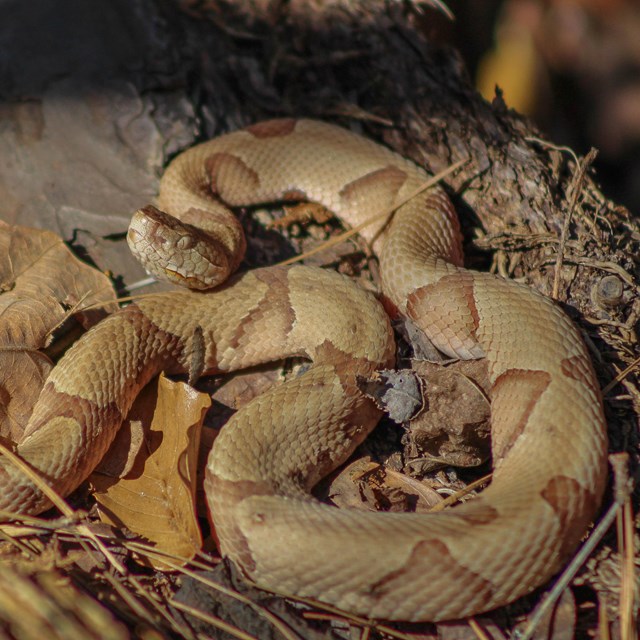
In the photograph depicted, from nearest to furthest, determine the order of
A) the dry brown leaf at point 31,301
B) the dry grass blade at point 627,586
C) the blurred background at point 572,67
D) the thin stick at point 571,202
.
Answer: the dry grass blade at point 627,586, the dry brown leaf at point 31,301, the thin stick at point 571,202, the blurred background at point 572,67

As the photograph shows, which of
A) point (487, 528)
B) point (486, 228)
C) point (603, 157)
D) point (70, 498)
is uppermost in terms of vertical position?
point (603, 157)

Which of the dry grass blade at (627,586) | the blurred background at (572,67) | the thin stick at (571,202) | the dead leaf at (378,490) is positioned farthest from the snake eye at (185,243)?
the blurred background at (572,67)

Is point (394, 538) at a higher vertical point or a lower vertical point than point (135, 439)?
higher

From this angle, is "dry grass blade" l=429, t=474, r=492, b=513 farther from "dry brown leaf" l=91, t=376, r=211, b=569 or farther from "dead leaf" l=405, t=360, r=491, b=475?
"dry brown leaf" l=91, t=376, r=211, b=569

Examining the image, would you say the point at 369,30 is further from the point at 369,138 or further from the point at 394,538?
the point at 394,538

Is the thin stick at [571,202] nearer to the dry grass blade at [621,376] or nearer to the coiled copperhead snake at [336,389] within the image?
the coiled copperhead snake at [336,389]

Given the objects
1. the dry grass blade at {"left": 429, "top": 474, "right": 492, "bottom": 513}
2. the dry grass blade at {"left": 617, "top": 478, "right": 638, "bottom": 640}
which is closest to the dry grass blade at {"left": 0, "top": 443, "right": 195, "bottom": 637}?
the dry grass blade at {"left": 429, "top": 474, "right": 492, "bottom": 513}

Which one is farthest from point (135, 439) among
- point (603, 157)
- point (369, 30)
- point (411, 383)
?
A: point (603, 157)
